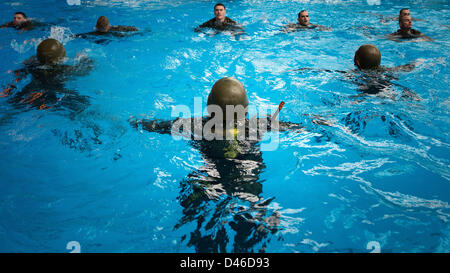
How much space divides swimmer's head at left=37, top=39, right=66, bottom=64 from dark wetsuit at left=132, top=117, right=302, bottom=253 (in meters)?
4.77

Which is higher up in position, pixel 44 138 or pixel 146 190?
pixel 44 138

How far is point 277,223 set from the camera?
3.51 meters

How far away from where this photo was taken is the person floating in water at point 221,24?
1043 cm

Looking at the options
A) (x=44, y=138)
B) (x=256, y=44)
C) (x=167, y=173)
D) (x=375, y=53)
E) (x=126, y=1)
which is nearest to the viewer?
(x=167, y=173)

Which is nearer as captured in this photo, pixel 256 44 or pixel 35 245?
pixel 35 245

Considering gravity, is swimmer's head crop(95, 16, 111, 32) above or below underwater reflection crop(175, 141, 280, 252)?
above

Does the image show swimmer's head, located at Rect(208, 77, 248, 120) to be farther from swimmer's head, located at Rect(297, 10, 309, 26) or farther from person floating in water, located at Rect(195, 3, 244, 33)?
swimmer's head, located at Rect(297, 10, 309, 26)

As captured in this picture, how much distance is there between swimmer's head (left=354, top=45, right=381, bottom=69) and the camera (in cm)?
639

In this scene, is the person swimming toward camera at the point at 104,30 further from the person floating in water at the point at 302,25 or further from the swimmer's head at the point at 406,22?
the swimmer's head at the point at 406,22

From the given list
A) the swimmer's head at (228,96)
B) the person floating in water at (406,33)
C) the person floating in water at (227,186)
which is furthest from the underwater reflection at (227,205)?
the person floating in water at (406,33)

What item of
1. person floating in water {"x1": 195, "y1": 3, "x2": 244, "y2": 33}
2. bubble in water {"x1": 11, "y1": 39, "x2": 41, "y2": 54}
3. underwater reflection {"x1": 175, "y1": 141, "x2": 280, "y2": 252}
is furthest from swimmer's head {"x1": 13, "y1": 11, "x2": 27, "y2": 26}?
underwater reflection {"x1": 175, "y1": 141, "x2": 280, "y2": 252}
